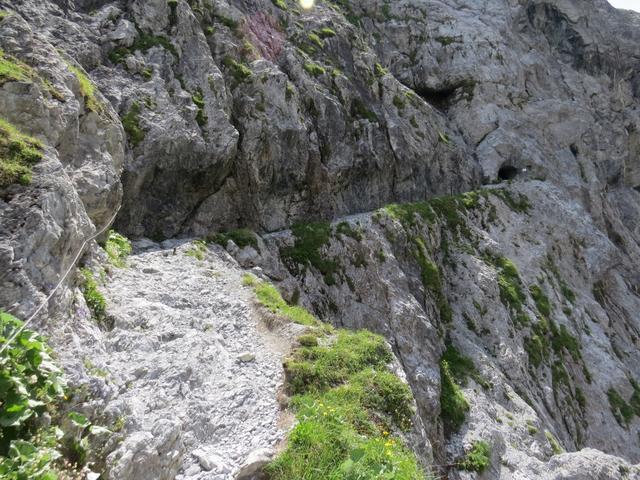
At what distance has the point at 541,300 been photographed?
109 ft

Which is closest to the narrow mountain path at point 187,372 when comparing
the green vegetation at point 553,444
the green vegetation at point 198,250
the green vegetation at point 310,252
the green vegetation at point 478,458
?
the green vegetation at point 198,250

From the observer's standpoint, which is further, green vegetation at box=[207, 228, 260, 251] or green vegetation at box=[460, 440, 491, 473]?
green vegetation at box=[207, 228, 260, 251]

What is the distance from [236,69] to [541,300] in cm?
2977

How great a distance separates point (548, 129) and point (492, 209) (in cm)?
2315

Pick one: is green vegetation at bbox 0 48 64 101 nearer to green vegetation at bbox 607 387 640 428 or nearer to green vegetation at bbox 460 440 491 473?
green vegetation at bbox 460 440 491 473

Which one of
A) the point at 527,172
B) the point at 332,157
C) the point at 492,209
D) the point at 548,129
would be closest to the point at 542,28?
the point at 548,129

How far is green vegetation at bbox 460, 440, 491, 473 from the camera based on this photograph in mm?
18203

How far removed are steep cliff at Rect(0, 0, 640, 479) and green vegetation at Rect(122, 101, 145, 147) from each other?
0.08m

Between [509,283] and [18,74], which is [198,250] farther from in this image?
[509,283]

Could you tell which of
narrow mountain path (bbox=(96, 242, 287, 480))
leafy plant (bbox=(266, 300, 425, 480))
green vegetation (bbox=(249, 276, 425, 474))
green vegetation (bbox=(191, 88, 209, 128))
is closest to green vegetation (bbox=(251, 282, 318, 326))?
green vegetation (bbox=(249, 276, 425, 474))

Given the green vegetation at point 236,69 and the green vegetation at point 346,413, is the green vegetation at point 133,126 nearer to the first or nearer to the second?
the green vegetation at point 236,69

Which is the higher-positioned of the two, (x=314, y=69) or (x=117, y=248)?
(x=314, y=69)

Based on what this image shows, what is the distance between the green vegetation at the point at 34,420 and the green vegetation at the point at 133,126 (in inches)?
618

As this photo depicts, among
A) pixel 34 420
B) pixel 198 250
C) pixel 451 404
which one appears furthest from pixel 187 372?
pixel 451 404
